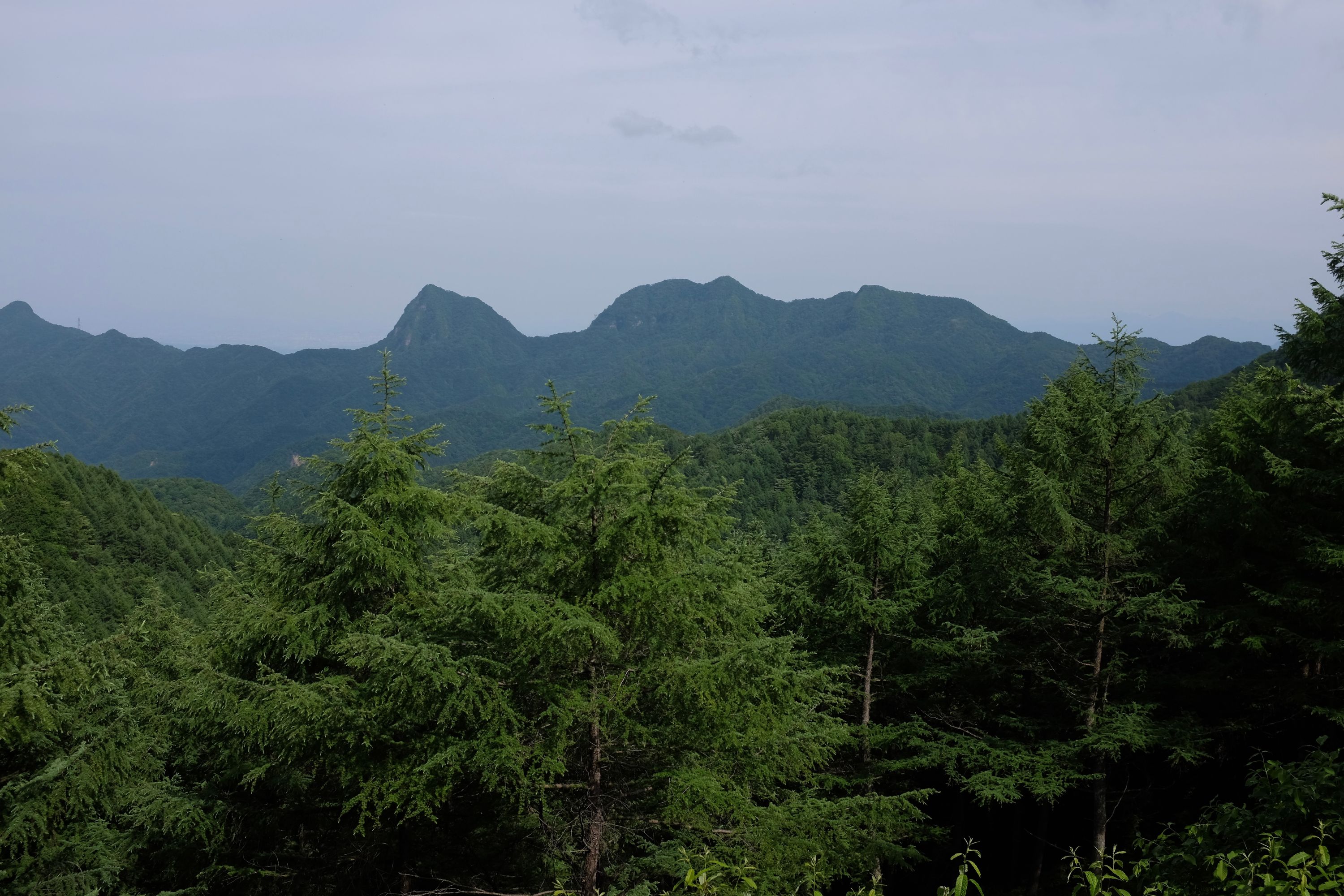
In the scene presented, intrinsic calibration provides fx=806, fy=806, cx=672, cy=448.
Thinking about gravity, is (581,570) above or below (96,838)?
above

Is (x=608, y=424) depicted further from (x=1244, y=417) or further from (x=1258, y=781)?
(x=1244, y=417)

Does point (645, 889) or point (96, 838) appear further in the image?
point (96, 838)

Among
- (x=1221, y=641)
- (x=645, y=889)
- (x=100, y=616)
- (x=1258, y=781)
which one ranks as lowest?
(x=100, y=616)

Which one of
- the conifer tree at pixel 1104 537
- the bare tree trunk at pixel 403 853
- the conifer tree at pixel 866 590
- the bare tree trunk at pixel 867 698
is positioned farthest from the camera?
the conifer tree at pixel 866 590

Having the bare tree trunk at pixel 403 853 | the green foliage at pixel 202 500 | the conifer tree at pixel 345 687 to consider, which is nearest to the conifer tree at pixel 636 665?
the conifer tree at pixel 345 687

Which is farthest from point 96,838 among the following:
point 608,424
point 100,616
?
point 100,616

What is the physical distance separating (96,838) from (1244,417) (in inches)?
786

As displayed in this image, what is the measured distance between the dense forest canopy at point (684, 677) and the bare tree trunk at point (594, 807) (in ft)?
0.10

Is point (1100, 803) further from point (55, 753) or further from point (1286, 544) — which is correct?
point (55, 753)

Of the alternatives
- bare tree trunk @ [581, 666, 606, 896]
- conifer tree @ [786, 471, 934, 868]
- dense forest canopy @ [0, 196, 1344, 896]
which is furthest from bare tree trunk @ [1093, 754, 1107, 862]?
bare tree trunk @ [581, 666, 606, 896]

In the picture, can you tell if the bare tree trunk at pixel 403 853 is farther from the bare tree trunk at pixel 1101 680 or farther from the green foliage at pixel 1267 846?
the bare tree trunk at pixel 1101 680

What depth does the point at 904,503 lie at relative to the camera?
17.9m

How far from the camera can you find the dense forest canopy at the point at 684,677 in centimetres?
719

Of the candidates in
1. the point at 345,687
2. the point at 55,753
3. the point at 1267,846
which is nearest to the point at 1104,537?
the point at 1267,846
